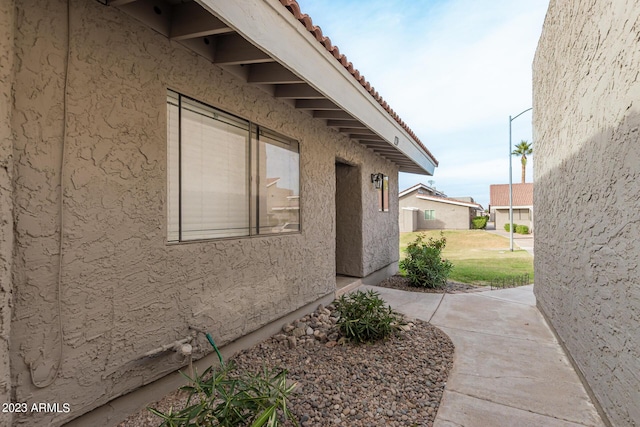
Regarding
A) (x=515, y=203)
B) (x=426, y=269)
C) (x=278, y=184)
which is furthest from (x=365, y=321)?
(x=515, y=203)

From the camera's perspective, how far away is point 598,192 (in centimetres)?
302

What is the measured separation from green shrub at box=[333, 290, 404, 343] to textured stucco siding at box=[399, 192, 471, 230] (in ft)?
121

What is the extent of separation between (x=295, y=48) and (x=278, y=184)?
2197 mm

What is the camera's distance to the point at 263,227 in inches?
188

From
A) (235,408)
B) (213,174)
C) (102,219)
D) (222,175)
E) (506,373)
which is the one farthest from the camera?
(222,175)

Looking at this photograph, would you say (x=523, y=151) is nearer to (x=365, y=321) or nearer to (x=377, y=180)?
(x=377, y=180)

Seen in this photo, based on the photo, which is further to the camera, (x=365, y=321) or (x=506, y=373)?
(x=365, y=321)

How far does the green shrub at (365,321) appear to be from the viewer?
4.72 meters

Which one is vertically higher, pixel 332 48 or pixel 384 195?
pixel 332 48

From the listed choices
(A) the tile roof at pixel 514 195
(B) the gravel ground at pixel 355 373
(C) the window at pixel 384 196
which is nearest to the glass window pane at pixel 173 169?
(B) the gravel ground at pixel 355 373

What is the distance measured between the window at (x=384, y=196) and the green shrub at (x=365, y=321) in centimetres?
470

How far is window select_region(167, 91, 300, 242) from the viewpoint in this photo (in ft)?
11.5

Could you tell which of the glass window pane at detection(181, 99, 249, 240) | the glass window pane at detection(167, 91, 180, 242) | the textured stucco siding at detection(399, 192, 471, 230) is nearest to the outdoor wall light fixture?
the glass window pane at detection(181, 99, 249, 240)

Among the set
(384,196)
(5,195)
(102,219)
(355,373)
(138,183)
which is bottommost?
(355,373)
